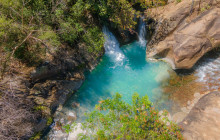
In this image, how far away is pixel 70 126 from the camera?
8.49m

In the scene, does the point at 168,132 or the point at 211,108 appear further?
the point at 211,108

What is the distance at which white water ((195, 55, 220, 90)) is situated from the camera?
9297mm

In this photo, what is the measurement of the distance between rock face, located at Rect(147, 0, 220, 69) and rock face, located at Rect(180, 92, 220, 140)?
3.20 meters

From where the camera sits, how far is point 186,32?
930cm

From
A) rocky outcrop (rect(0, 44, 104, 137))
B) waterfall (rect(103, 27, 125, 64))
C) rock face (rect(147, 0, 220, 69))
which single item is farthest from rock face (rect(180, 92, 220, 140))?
rocky outcrop (rect(0, 44, 104, 137))

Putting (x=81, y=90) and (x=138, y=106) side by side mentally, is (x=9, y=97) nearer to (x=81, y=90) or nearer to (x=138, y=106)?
(x=81, y=90)

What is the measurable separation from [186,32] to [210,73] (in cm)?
372

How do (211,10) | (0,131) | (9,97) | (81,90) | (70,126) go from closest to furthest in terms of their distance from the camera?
(0,131)
(9,97)
(70,126)
(211,10)
(81,90)

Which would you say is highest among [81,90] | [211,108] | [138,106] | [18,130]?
[81,90]

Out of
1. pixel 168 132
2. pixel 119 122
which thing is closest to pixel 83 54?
pixel 119 122

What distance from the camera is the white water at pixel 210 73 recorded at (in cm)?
930

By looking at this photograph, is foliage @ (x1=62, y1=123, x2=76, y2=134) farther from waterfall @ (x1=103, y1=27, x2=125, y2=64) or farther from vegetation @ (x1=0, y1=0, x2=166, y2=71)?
waterfall @ (x1=103, y1=27, x2=125, y2=64)

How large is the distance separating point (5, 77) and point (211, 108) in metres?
11.6

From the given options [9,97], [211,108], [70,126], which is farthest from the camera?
[70,126]
